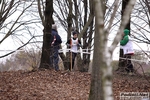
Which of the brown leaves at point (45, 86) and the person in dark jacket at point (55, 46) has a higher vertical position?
the person in dark jacket at point (55, 46)

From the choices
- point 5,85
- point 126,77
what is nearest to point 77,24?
point 126,77

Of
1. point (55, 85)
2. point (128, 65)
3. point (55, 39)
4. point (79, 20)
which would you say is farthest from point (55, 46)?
point (79, 20)

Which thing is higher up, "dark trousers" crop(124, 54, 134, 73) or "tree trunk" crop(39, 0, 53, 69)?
"tree trunk" crop(39, 0, 53, 69)

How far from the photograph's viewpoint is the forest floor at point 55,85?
28.3 ft

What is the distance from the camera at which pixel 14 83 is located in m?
9.95

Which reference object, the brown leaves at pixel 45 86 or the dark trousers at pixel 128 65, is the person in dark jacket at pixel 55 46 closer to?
the brown leaves at pixel 45 86

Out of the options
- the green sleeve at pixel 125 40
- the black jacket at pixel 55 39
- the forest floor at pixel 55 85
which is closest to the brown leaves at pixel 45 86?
the forest floor at pixel 55 85

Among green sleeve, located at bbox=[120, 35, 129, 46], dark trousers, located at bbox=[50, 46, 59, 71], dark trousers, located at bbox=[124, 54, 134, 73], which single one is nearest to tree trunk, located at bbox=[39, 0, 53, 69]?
dark trousers, located at bbox=[50, 46, 59, 71]

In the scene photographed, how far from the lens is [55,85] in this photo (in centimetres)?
974

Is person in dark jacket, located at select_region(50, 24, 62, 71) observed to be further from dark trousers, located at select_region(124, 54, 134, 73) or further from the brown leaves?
dark trousers, located at select_region(124, 54, 134, 73)

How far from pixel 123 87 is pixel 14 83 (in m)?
2.94

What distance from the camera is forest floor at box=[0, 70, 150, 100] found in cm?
864

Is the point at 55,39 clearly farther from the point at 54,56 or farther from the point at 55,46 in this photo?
the point at 54,56

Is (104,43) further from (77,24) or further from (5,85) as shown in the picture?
(77,24)
